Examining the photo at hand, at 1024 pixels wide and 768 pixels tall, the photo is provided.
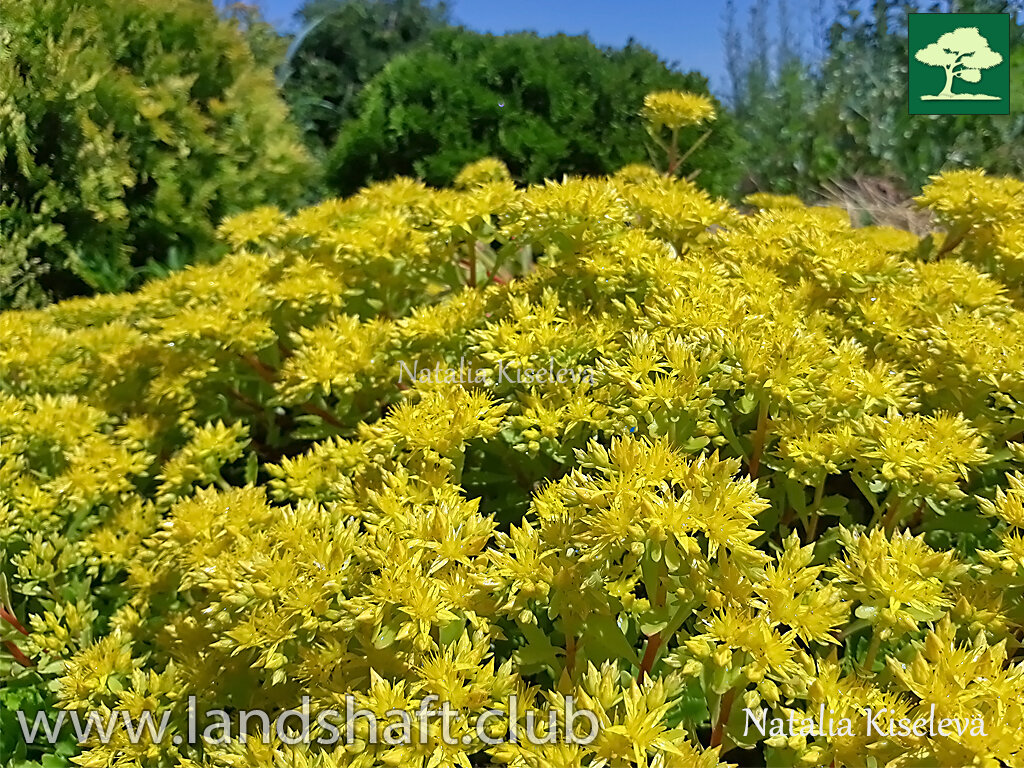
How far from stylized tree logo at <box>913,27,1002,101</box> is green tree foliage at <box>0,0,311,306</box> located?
13.8 ft

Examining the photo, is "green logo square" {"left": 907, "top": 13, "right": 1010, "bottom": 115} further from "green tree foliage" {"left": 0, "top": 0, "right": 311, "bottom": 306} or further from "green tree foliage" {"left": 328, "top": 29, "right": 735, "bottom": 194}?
"green tree foliage" {"left": 0, "top": 0, "right": 311, "bottom": 306}

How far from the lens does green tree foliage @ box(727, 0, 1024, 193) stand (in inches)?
223

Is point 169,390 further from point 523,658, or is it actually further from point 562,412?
point 523,658

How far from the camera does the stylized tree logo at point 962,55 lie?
3996 millimetres

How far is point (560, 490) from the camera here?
1076mm

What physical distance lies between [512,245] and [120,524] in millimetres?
1216

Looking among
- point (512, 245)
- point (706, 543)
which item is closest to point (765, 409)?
point (706, 543)

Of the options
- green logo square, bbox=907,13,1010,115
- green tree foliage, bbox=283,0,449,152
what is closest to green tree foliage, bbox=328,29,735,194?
green logo square, bbox=907,13,1010,115

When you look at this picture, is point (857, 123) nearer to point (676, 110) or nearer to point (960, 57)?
point (960, 57)

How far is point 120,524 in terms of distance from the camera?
5.66 ft

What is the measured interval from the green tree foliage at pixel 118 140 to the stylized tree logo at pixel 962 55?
420cm

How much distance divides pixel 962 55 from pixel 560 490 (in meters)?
4.32

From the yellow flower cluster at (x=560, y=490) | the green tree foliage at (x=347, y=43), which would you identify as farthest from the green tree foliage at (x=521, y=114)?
the green tree foliage at (x=347, y=43)

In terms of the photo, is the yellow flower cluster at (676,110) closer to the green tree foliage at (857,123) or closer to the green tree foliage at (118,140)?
the green tree foliage at (118,140)
